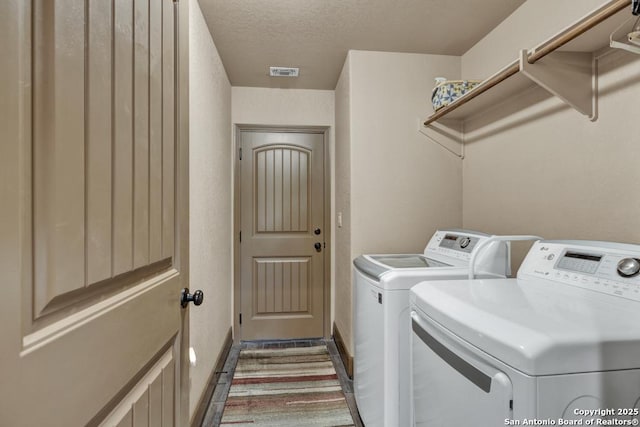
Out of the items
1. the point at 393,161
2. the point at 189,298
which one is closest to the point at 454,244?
the point at 393,161

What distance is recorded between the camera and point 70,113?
495mm

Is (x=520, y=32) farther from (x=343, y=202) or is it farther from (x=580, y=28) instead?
(x=343, y=202)

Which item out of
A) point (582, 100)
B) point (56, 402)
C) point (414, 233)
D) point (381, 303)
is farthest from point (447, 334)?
point (414, 233)

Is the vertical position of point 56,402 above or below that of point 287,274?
above

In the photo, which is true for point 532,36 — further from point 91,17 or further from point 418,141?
point 91,17

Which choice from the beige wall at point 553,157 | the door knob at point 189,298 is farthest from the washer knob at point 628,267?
the door knob at point 189,298

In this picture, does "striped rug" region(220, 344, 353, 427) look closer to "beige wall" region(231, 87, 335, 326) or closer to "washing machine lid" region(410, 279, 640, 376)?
"beige wall" region(231, 87, 335, 326)

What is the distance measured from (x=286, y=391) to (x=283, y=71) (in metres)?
2.39

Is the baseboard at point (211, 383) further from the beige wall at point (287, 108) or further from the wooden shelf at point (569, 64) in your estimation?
the wooden shelf at point (569, 64)

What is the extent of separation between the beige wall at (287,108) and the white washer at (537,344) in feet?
6.62

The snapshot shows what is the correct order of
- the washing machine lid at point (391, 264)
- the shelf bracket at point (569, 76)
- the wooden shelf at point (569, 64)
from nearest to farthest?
the wooden shelf at point (569, 64) → the shelf bracket at point (569, 76) → the washing machine lid at point (391, 264)

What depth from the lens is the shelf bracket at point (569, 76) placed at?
130 cm

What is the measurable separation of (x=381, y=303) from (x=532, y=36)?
161 cm

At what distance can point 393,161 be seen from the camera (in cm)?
230
